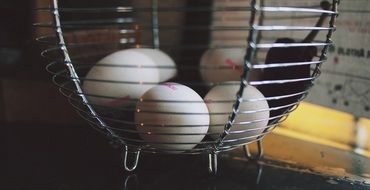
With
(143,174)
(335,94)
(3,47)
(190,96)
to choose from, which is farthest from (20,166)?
(335,94)

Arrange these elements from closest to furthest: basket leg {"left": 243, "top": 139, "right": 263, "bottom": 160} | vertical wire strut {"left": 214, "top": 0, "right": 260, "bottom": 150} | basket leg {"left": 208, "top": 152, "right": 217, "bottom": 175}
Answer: vertical wire strut {"left": 214, "top": 0, "right": 260, "bottom": 150}
basket leg {"left": 208, "top": 152, "right": 217, "bottom": 175}
basket leg {"left": 243, "top": 139, "right": 263, "bottom": 160}

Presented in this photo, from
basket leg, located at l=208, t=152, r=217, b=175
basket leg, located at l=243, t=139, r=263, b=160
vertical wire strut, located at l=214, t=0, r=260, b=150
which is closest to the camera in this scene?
vertical wire strut, located at l=214, t=0, r=260, b=150

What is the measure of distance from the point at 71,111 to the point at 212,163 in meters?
0.37

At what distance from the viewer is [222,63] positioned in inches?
26.1

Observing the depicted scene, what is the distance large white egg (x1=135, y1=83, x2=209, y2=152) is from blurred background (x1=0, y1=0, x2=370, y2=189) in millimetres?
159

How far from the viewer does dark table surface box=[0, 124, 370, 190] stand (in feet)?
1.76

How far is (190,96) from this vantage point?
1.61 ft

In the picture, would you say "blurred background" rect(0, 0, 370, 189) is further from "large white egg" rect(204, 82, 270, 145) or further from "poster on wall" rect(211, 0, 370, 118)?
"large white egg" rect(204, 82, 270, 145)

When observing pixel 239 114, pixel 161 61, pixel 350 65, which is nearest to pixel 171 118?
pixel 239 114

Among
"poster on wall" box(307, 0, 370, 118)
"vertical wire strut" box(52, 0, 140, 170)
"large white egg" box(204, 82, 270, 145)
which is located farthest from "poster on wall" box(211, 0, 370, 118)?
"vertical wire strut" box(52, 0, 140, 170)

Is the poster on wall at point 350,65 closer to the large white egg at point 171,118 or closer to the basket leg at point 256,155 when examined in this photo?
the basket leg at point 256,155

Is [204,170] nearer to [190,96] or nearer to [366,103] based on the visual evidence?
[190,96]

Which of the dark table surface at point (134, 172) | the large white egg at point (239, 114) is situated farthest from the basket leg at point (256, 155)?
the large white egg at point (239, 114)

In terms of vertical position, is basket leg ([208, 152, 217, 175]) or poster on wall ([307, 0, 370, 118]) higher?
poster on wall ([307, 0, 370, 118])
